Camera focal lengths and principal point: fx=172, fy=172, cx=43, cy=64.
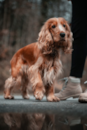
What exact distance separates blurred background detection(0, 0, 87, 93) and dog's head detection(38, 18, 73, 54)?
250 inches

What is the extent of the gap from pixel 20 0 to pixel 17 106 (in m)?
7.57

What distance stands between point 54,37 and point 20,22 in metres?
7.20

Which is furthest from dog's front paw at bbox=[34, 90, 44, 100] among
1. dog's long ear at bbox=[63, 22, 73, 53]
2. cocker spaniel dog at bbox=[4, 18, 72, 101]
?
dog's long ear at bbox=[63, 22, 73, 53]

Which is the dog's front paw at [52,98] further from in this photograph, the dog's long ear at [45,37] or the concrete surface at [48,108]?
the dog's long ear at [45,37]

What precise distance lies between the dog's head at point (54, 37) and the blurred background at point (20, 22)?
6358 millimetres

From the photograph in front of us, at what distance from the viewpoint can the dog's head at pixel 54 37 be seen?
1.74 meters

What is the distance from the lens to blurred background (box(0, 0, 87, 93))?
26.9ft

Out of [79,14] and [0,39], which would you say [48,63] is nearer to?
[79,14]

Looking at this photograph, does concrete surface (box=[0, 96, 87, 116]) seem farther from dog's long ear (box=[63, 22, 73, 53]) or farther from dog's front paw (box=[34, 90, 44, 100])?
dog's long ear (box=[63, 22, 73, 53])

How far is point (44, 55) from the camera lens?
187 cm

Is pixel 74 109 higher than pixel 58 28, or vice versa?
pixel 58 28

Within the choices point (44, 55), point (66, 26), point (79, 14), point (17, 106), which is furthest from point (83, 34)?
point (17, 106)

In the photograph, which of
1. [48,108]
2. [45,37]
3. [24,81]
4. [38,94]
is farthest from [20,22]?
[48,108]

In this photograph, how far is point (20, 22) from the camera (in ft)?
28.2
